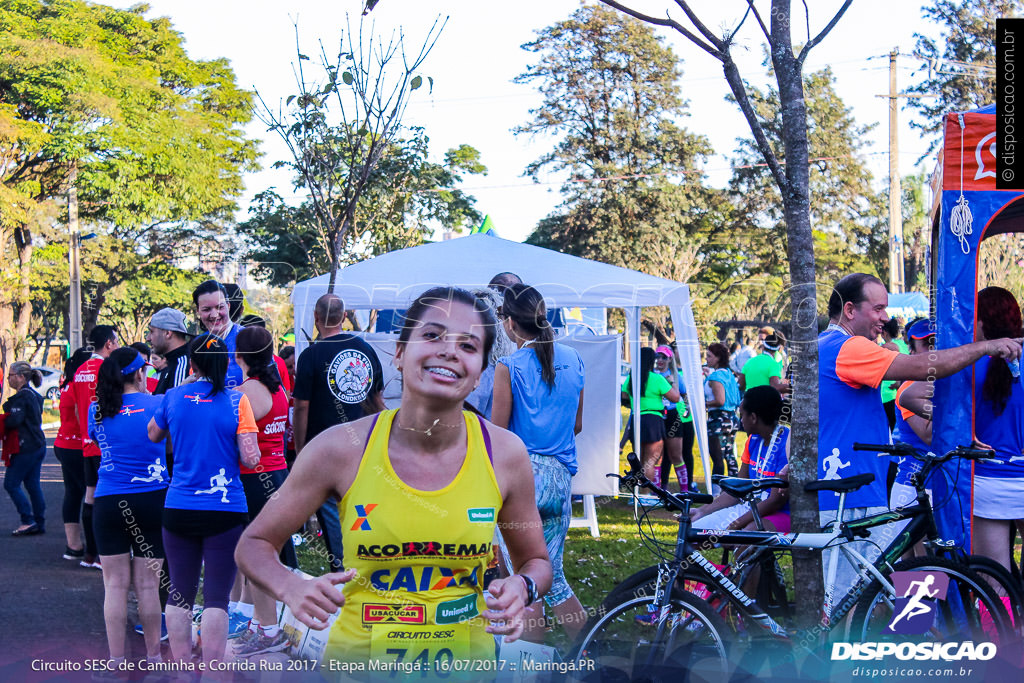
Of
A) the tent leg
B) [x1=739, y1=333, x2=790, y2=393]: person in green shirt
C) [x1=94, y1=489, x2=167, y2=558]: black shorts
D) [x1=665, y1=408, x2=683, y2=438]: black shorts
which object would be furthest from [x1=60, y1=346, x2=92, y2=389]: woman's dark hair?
[x1=739, y1=333, x2=790, y2=393]: person in green shirt

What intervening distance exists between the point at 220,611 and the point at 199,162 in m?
28.5

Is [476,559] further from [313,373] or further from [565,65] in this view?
[565,65]

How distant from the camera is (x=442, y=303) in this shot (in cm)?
233

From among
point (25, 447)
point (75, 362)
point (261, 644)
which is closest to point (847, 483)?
point (261, 644)

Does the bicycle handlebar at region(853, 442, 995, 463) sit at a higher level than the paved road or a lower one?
higher

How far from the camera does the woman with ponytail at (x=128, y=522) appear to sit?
495cm

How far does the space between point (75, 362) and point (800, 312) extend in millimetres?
6322

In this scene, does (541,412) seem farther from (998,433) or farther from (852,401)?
(998,433)

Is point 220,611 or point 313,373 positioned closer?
point 220,611

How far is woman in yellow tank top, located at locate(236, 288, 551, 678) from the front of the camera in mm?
2184

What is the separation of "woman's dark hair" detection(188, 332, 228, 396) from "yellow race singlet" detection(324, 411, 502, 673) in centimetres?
263

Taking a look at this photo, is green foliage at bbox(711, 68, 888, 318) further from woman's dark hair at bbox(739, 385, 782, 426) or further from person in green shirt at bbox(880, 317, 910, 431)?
woman's dark hair at bbox(739, 385, 782, 426)

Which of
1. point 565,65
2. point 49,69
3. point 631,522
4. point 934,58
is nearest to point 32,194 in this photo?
point 49,69

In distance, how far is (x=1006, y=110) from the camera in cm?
443
